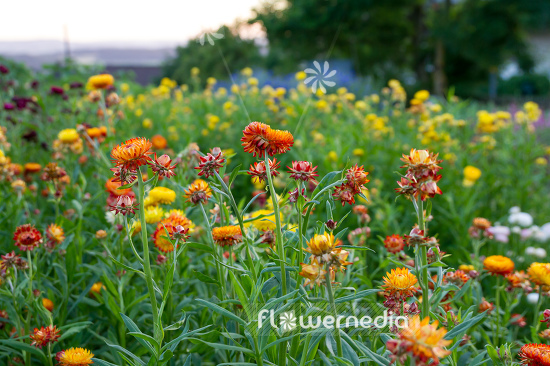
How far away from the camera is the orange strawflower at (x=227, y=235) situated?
1109mm

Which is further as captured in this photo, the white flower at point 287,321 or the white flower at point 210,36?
the white flower at point 210,36

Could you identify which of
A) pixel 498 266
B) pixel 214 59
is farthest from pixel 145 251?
pixel 214 59

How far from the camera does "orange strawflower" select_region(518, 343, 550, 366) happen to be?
95cm

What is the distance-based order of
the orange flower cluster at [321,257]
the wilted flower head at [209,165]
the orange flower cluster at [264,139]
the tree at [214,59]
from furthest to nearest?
the tree at [214,59], the wilted flower head at [209,165], the orange flower cluster at [264,139], the orange flower cluster at [321,257]

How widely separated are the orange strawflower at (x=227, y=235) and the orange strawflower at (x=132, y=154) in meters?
0.29

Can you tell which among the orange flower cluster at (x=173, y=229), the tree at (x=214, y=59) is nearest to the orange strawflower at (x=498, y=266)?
the orange flower cluster at (x=173, y=229)

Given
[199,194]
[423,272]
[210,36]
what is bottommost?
[423,272]

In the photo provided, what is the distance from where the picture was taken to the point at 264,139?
2.95 feet

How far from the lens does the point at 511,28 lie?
48.4 feet

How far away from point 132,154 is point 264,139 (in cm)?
27

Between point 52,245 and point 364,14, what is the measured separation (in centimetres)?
1914

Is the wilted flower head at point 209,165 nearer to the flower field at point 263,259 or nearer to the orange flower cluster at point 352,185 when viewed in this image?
the flower field at point 263,259

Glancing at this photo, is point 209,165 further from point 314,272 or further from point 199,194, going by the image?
point 314,272

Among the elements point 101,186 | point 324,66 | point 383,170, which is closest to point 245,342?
point 324,66
